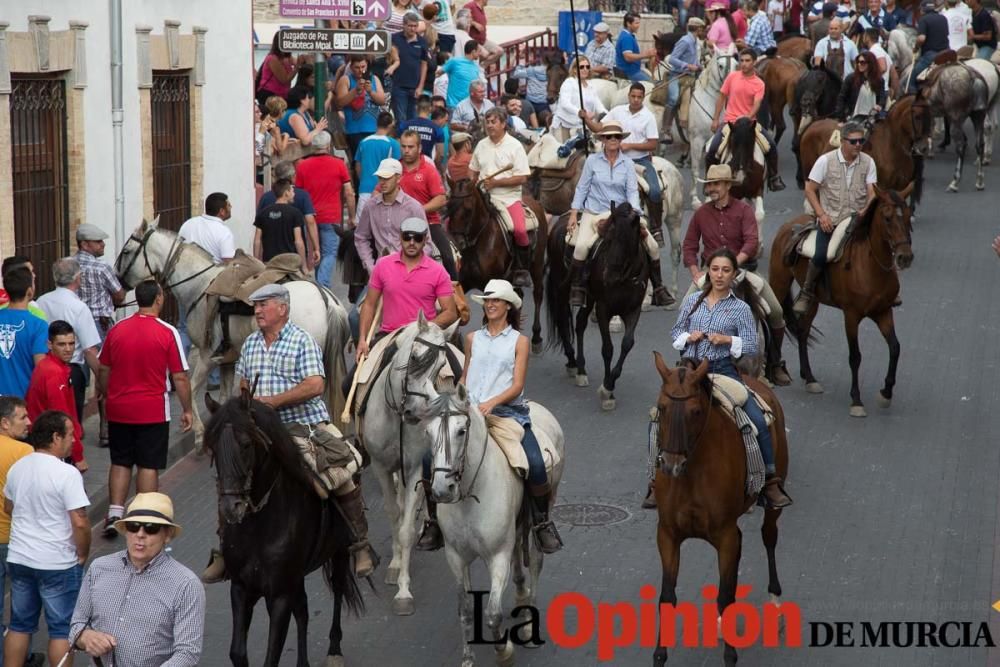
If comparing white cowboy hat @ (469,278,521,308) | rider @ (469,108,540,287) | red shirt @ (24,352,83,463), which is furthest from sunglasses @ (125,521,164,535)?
rider @ (469,108,540,287)

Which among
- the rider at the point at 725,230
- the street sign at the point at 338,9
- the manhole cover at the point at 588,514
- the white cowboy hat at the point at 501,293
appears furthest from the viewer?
the street sign at the point at 338,9

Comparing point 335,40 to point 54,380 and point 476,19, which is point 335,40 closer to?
point 54,380

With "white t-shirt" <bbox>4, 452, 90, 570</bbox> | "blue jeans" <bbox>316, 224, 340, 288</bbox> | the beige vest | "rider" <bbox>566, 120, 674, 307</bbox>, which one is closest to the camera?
"white t-shirt" <bbox>4, 452, 90, 570</bbox>

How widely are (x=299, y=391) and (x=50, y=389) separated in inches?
99.0

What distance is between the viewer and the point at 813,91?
2983 centimetres

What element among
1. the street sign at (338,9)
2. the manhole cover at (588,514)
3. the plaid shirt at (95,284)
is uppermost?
the street sign at (338,9)

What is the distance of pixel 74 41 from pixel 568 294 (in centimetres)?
582

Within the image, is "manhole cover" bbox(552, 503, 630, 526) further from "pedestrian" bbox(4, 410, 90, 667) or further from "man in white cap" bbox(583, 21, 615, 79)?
"man in white cap" bbox(583, 21, 615, 79)

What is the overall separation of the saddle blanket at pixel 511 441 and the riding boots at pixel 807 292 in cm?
705

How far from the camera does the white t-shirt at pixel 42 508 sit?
9992 mm

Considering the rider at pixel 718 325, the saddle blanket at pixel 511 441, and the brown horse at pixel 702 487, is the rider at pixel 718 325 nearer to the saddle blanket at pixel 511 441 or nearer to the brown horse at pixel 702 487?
the brown horse at pixel 702 487

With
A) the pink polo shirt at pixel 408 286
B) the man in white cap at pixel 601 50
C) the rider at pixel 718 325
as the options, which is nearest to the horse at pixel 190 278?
the pink polo shirt at pixel 408 286

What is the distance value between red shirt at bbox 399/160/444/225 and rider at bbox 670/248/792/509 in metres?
5.87

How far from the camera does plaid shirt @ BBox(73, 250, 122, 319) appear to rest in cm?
1526
